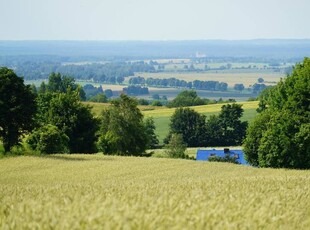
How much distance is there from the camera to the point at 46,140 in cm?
5366

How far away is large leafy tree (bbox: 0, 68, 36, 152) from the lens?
45625 mm

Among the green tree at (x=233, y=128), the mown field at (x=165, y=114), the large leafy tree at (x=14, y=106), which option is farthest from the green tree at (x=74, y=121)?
the green tree at (x=233, y=128)

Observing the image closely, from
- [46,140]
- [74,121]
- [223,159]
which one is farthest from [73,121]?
[223,159]

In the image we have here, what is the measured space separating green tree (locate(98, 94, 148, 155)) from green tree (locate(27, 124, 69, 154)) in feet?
45.7

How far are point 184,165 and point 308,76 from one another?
13928 mm

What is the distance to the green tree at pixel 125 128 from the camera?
7025 centimetres

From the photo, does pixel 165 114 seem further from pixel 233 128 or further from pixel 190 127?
pixel 233 128

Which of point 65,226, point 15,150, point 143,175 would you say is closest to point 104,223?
point 65,226

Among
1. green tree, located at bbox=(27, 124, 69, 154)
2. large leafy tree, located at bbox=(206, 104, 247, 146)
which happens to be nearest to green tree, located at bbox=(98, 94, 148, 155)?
green tree, located at bbox=(27, 124, 69, 154)

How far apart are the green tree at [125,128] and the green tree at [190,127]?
44.4 meters

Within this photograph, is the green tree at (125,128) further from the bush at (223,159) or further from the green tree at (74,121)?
the bush at (223,159)

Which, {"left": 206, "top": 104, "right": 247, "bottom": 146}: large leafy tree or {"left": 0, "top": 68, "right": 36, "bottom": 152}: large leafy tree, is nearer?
{"left": 0, "top": 68, "right": 36, "bottom": 152}: large leafy tree

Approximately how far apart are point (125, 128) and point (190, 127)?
48.9 metres

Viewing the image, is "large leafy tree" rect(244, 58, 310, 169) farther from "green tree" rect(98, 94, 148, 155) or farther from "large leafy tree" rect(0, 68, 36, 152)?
"green tree" rect(98, 94, 148, 155)
